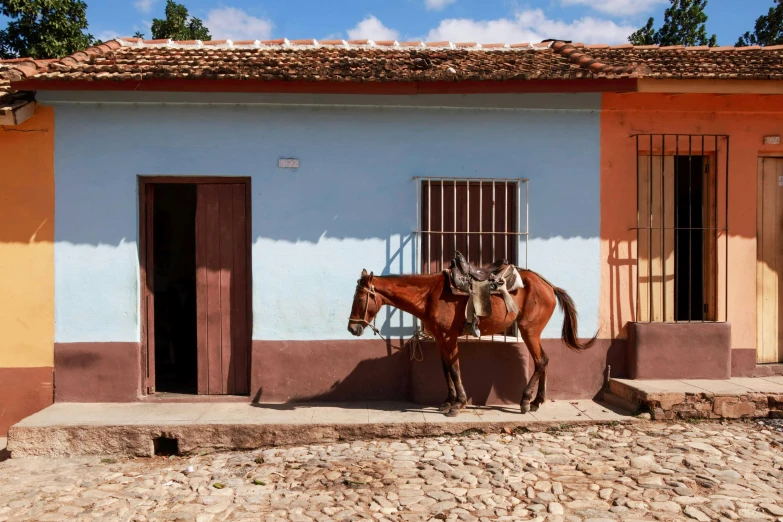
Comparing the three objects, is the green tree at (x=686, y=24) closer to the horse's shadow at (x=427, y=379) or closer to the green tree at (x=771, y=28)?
the green tree at (x=771, y=28)

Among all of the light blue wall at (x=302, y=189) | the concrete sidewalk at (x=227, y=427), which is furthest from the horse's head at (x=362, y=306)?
the concrete sidewalk at (x=227, y=427)

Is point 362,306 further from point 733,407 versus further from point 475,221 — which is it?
point 733,407

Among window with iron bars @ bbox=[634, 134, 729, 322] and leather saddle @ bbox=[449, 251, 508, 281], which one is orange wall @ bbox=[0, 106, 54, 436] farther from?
window with iron bars @ bbox=[634, 134, 729, 322]

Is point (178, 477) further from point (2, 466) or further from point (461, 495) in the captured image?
point (461, 495)

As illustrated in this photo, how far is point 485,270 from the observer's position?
5711mm

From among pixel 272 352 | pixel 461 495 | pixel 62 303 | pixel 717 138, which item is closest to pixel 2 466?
pixel 62 303

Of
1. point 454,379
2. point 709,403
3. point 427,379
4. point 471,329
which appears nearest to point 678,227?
point 709,403

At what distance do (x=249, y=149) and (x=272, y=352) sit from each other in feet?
6.87

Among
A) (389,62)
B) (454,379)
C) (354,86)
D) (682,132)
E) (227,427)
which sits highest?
(389,62)

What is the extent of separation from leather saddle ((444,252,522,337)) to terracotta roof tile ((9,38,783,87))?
1875 millimetres

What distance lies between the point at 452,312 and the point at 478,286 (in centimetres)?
35

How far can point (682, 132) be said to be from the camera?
21.1ft

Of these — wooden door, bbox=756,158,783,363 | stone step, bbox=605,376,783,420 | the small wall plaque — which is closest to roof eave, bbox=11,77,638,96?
the small wall plaque

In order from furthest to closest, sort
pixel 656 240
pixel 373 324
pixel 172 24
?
pixel 172 24 < pixel 656 240 < pixel 373 324
